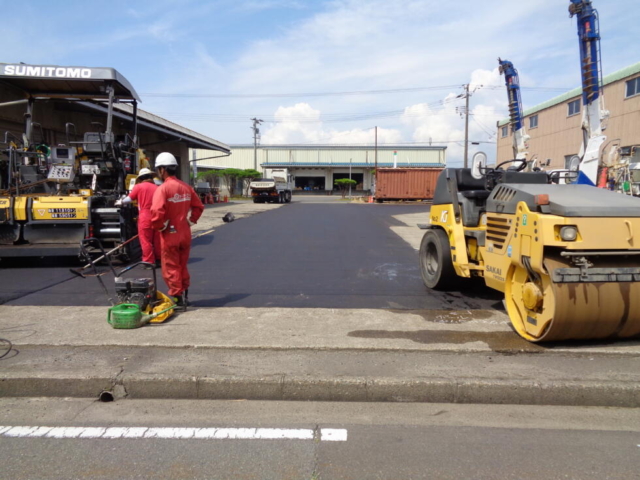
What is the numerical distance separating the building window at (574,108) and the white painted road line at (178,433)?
1415 inches

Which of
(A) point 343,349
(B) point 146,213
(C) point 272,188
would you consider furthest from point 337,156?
(A) point 343,349

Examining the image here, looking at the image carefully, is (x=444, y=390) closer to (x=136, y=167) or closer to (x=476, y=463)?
(x=476, y=463)

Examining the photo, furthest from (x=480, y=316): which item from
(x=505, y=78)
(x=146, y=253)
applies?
(x=505, y=78)

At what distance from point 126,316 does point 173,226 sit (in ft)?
3.66

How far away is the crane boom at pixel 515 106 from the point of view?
19109 millimetres

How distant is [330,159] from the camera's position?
69.6 metres

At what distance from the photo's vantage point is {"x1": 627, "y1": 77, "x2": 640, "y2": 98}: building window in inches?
1074

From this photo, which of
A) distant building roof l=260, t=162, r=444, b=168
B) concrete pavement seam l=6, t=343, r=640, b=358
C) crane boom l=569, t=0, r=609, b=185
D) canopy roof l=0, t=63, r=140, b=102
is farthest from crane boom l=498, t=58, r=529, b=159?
distant building roof l=260, t=162, r=444, b=168

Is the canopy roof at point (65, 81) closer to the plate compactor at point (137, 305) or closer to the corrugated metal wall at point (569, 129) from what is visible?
the plate compactor at point (137, 305)

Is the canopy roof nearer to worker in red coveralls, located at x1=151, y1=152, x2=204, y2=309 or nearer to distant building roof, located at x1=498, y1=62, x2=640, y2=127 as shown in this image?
worker in red coveralls, located at x1=151, y1=152, x2=204, y2=309

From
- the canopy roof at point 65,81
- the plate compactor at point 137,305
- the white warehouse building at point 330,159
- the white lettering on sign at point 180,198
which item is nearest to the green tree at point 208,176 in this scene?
the white warehouse building at point 330,159

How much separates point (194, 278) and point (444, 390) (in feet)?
17.6

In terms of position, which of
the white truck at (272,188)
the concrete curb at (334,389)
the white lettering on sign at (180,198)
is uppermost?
the white truck at (272,188)

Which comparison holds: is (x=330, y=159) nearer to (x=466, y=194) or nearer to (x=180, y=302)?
(x=466, y=194)
